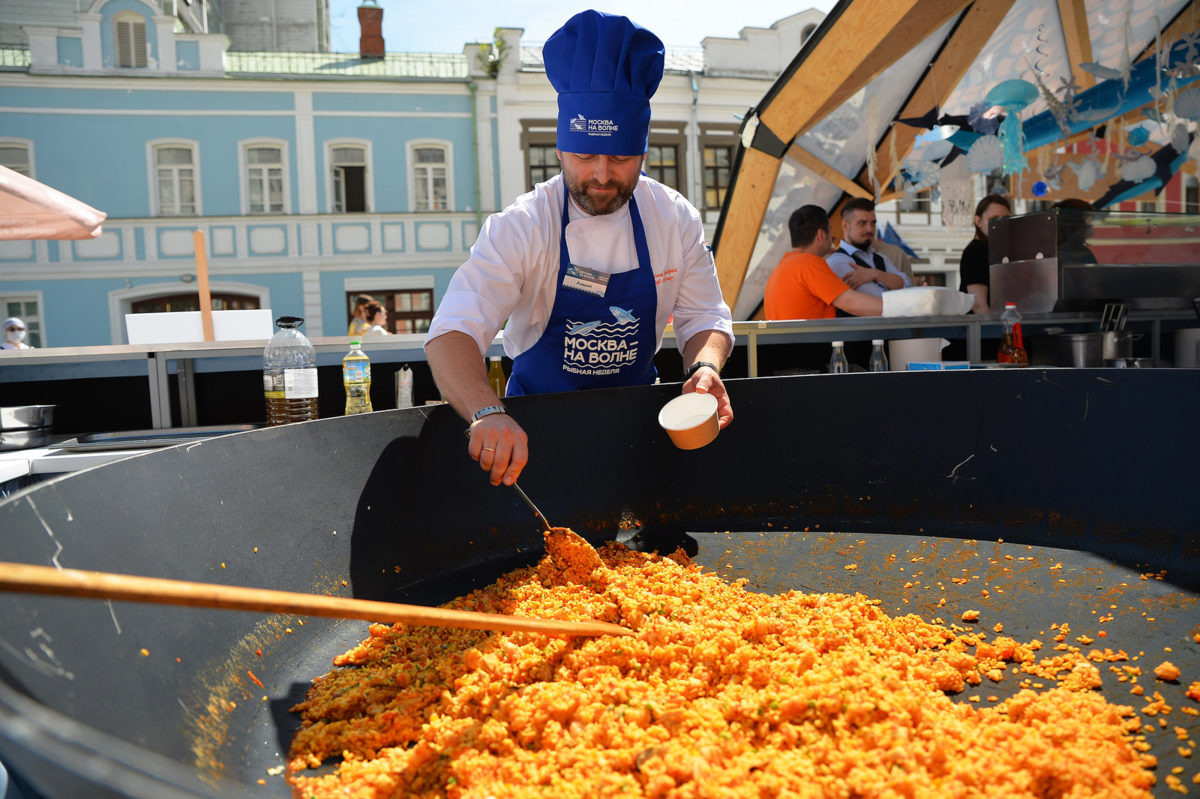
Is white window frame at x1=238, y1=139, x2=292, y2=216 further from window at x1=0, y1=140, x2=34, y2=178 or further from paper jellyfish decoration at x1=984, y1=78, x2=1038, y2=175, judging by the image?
paper jellyfish decoration at x1=984, y1=78, x2=1038, y2=175

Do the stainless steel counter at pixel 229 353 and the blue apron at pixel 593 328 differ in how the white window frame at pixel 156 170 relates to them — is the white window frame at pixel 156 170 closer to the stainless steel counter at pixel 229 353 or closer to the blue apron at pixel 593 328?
the stainless steel counter at pixel 229 353

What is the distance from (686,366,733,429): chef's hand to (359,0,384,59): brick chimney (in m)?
12.0

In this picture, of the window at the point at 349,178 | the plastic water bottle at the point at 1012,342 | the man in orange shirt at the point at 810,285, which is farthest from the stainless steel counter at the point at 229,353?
the window at the point at 349,178

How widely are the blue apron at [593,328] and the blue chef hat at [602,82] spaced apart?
178mm

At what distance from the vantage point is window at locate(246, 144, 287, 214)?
1103 cm

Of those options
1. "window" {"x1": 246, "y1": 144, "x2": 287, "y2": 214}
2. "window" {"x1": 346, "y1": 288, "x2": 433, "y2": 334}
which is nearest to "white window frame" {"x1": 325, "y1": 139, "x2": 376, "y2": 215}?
"window" {"x1": 246, "y1": 144, "x2": 287, "y2": 214}

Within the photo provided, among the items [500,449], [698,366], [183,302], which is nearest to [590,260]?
[698,366]

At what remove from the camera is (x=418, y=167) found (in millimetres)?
11508

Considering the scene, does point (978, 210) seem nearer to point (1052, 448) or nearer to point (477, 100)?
point (1052, 448)

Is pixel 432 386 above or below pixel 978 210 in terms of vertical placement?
below

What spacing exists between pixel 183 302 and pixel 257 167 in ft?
7.22

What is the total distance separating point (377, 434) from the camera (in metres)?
1.38

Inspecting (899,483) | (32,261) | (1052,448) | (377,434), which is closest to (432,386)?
(377,434)

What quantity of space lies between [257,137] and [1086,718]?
1207cm
